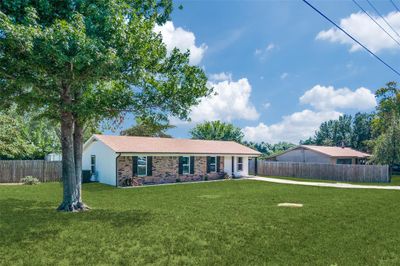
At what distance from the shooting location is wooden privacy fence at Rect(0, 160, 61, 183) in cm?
2347

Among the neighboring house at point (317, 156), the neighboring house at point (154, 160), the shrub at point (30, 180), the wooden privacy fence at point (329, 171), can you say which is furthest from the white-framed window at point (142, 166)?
the neighboring house at point (317, 156)

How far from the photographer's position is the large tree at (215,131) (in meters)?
50.8

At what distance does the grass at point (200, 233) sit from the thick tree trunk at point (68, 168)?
78cm

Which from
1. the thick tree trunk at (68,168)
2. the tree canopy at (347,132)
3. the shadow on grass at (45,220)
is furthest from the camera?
the tree canopy at (347,132)

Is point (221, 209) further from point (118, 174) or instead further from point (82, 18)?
point (118, 174)

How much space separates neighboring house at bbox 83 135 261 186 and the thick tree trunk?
28.2 feet

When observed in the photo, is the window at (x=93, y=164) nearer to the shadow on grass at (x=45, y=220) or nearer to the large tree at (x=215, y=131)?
the shadow on grass at (x=45, y=220)

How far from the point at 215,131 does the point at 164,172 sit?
26.9m

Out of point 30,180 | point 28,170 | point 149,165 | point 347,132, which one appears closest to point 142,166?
point 149,165

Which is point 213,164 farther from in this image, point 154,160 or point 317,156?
point 317,156

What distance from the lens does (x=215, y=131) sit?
50906 millimetres

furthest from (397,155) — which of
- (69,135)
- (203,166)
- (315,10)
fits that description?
(69,135)

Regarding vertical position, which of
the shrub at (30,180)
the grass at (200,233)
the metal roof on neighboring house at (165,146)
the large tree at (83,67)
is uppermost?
the large tree at (83,67)

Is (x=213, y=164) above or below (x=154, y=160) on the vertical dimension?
below
